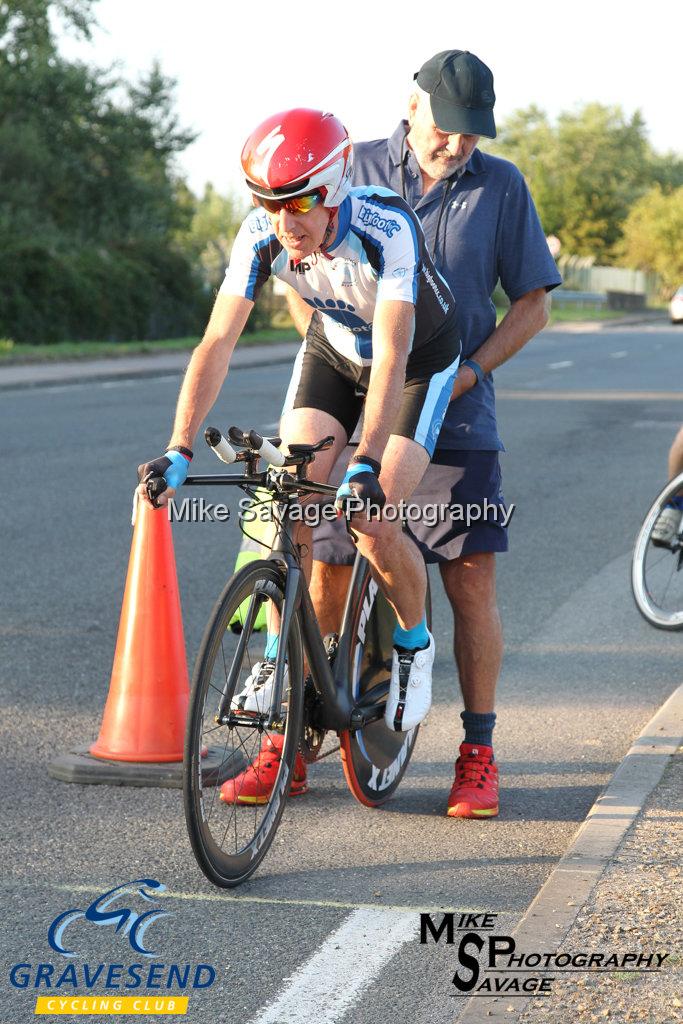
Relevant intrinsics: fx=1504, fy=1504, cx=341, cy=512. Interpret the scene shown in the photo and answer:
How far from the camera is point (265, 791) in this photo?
4.17 meters

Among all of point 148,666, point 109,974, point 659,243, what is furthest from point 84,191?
point 659,243

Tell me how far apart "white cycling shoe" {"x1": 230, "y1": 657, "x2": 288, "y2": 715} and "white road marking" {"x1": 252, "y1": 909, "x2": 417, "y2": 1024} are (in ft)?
1.95

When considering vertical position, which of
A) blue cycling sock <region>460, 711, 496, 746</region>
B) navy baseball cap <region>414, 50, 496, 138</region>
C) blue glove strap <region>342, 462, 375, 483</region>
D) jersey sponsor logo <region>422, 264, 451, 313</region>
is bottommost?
blue cycling sock <region>460, 711, 496, 746</region>

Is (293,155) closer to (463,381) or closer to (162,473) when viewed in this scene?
(162,473)

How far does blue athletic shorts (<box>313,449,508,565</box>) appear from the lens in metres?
4.59

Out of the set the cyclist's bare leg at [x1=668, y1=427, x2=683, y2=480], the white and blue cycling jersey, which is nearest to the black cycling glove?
the white and blue cycling jersey

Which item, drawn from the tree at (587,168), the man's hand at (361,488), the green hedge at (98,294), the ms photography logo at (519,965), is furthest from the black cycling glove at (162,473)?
the tree at (587,168)

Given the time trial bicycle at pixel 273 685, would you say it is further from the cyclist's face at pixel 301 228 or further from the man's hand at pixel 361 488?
the cyclist's face at pixel 301 228

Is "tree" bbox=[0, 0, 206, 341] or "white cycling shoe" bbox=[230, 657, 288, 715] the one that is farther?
"tree" bbox=[0, 0, 206, 341]

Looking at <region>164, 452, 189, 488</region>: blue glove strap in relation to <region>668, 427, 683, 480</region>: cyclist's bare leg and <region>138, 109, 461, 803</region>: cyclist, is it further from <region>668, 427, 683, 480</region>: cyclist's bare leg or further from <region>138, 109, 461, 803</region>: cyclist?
<region>668, 427, 683, 480</region>: cyclist's bare leg

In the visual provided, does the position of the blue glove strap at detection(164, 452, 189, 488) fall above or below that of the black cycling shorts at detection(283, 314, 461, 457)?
below

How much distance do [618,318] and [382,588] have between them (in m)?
65.2

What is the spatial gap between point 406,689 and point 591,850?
731 mm

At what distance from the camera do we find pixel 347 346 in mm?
4246
